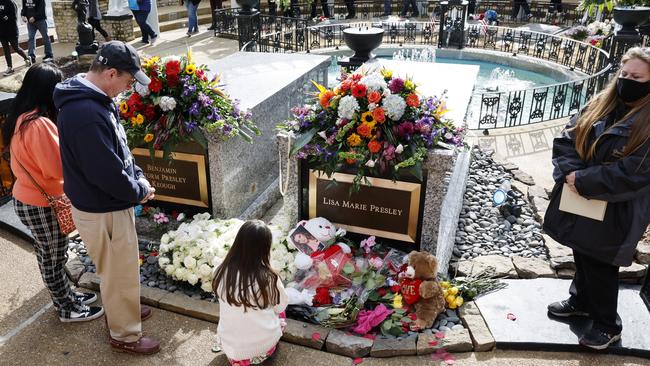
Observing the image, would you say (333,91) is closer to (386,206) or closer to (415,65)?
(386,206)

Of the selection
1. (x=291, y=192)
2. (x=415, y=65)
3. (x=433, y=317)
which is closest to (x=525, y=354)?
(x=433, y=317)

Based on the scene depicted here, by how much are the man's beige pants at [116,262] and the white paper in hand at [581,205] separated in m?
2.79

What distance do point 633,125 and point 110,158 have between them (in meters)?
3.03

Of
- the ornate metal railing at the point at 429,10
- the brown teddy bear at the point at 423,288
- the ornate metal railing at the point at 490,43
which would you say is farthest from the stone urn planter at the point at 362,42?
the ornate metal railing at the point at 429,10

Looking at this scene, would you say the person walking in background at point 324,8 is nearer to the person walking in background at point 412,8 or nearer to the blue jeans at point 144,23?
the person walking in background at point 412,8

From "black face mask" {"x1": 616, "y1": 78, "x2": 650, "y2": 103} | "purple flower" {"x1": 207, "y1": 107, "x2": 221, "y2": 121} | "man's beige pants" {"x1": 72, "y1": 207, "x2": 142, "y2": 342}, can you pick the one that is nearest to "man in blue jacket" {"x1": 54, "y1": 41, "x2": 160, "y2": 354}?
"man's beige pants" {"x1": 72, "y1": 207, "x2": 142, "y2": 342}

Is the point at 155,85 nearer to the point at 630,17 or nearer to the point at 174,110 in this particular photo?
the point at 174,110

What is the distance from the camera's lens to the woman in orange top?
11.2 feet

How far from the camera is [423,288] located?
12.5 feet

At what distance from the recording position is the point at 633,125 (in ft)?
10.3

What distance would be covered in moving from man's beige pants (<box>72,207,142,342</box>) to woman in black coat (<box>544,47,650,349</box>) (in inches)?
109

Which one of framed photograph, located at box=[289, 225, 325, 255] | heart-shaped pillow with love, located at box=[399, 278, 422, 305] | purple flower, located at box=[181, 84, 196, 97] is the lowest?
heart-shaped pillow with love, located at box=[399, 278, 422, 305]

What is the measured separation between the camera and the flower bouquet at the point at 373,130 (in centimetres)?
406

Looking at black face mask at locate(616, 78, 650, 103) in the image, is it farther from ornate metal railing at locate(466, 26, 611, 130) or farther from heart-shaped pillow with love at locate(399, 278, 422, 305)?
ornate metal railing at locate(466, 26, 611, 130)
